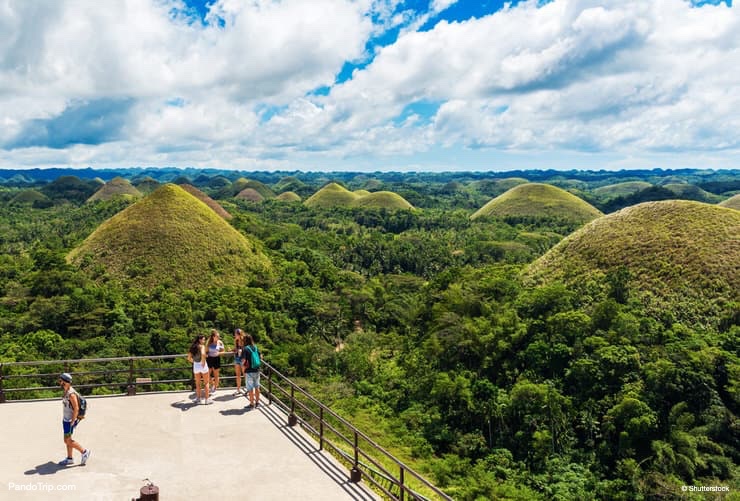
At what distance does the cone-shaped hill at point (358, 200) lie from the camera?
6860 inches

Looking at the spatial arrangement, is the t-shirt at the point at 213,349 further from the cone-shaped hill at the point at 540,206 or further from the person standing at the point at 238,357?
the cone-shaped hill at the point at 540,206

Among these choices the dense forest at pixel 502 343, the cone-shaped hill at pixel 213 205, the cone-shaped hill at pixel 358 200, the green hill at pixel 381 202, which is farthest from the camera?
the cone-shaped hill at pixel 358 200

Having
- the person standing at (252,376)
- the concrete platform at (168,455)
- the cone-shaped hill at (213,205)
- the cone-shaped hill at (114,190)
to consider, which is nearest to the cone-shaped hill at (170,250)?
the cone-shaped hill at (213,205)

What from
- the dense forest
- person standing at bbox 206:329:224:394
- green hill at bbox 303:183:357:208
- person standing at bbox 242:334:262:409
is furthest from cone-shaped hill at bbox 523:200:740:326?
green hill at bbox 303:183:357:208

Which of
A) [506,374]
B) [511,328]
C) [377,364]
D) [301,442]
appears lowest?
[377,364]

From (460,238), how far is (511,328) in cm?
7064

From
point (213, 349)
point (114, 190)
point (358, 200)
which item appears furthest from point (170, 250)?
point (114, 190)

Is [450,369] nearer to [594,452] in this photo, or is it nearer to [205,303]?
[594,452]

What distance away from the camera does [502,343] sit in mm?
32719

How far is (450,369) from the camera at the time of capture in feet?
113

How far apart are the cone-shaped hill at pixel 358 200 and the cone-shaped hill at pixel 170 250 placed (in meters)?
107

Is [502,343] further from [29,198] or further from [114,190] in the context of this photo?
[29,198]

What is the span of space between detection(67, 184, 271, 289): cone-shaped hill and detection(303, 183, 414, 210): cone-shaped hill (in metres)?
107

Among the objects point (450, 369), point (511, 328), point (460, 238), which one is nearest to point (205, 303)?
point (450, 369)
